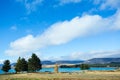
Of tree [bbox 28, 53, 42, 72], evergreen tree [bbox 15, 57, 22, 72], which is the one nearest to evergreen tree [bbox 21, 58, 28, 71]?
evergreen tree [bbox 15, 57, 22, 72]

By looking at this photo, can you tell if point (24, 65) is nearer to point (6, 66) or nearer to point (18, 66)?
point (18, 66)

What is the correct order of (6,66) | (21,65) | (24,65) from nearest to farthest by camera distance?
(21,65), (24,65), (6,66)

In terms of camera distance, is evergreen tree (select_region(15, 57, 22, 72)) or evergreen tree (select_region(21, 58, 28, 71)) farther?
evergreen tree (select_region(21, 58, 28, 71))

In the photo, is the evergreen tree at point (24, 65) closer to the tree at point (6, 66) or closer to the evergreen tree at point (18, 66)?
the evergreen tree at point (18, 66)

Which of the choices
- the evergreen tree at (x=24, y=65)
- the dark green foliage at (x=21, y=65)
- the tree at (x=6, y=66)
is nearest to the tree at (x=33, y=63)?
the evergreen tree at (x=24, y=65)

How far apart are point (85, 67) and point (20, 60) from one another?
59713mm

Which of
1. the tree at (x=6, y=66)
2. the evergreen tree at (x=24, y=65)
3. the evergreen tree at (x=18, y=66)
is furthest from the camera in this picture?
the tree at (x=6, y=66)

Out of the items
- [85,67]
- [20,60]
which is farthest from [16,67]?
[85,67]

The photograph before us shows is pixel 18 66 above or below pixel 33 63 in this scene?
below

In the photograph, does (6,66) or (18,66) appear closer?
(18,66)

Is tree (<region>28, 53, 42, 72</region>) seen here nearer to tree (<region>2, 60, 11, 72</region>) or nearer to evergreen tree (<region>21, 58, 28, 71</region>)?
evergreen tree (<region>21, 58, 28, 71</region>)

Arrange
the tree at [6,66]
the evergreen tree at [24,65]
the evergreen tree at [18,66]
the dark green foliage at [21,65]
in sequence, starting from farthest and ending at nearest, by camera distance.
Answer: the tree at [6,66] < the evergreen tree at [24,65] < the dark green foliage at [21,65] < the evergreen tree at [18,66]

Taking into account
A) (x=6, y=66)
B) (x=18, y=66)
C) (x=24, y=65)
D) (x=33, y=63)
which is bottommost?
(x=18, y=66)

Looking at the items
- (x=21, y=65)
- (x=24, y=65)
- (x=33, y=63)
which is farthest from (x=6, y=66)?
(x=33, y=63)
